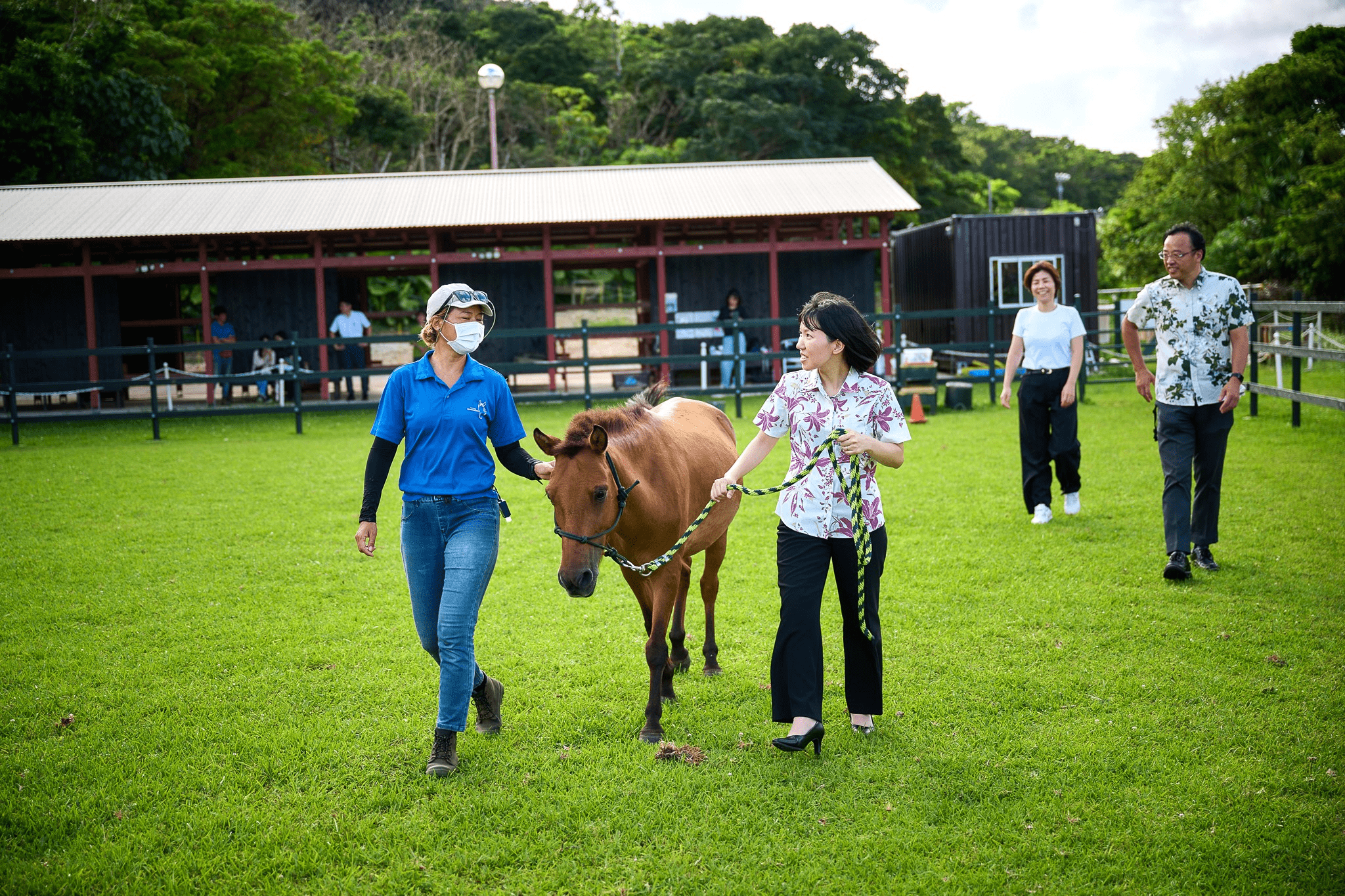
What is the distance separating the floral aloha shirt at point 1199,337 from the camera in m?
5.94

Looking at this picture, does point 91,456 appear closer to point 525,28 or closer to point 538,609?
point 538,609

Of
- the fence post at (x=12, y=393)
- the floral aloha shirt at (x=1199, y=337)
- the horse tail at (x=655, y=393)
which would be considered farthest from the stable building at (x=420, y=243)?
the horse tail at (x=655, y=393)

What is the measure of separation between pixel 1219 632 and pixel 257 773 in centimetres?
473

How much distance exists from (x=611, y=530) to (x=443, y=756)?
113 cm

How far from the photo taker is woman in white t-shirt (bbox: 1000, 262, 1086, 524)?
7.56 m

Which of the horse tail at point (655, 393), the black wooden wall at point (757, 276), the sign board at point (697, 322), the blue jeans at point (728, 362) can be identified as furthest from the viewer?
the black wooden wall at point (757, 276)

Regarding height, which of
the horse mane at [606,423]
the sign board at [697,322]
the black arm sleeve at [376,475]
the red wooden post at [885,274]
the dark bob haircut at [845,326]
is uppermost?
the red wooden post at [885,274]

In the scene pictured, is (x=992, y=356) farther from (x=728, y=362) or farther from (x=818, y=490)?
(x=818, y=490)

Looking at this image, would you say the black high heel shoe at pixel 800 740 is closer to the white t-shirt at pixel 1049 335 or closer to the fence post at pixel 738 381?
the white t-shirt at pixel 1049 335

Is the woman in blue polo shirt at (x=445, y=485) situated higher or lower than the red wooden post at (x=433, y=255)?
lower

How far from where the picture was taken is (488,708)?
430cm

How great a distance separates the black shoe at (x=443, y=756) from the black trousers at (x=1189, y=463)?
176 inches

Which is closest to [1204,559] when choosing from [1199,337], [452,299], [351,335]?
[1199,337]

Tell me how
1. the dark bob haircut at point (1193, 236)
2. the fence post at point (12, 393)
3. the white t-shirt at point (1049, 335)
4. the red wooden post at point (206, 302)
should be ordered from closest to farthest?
the dark bob haircut at point (1193, 236) < the white t-shirt at point (1049, 335) < the fence post at point (12, 393) < the red wooden post at point (206, 302)
